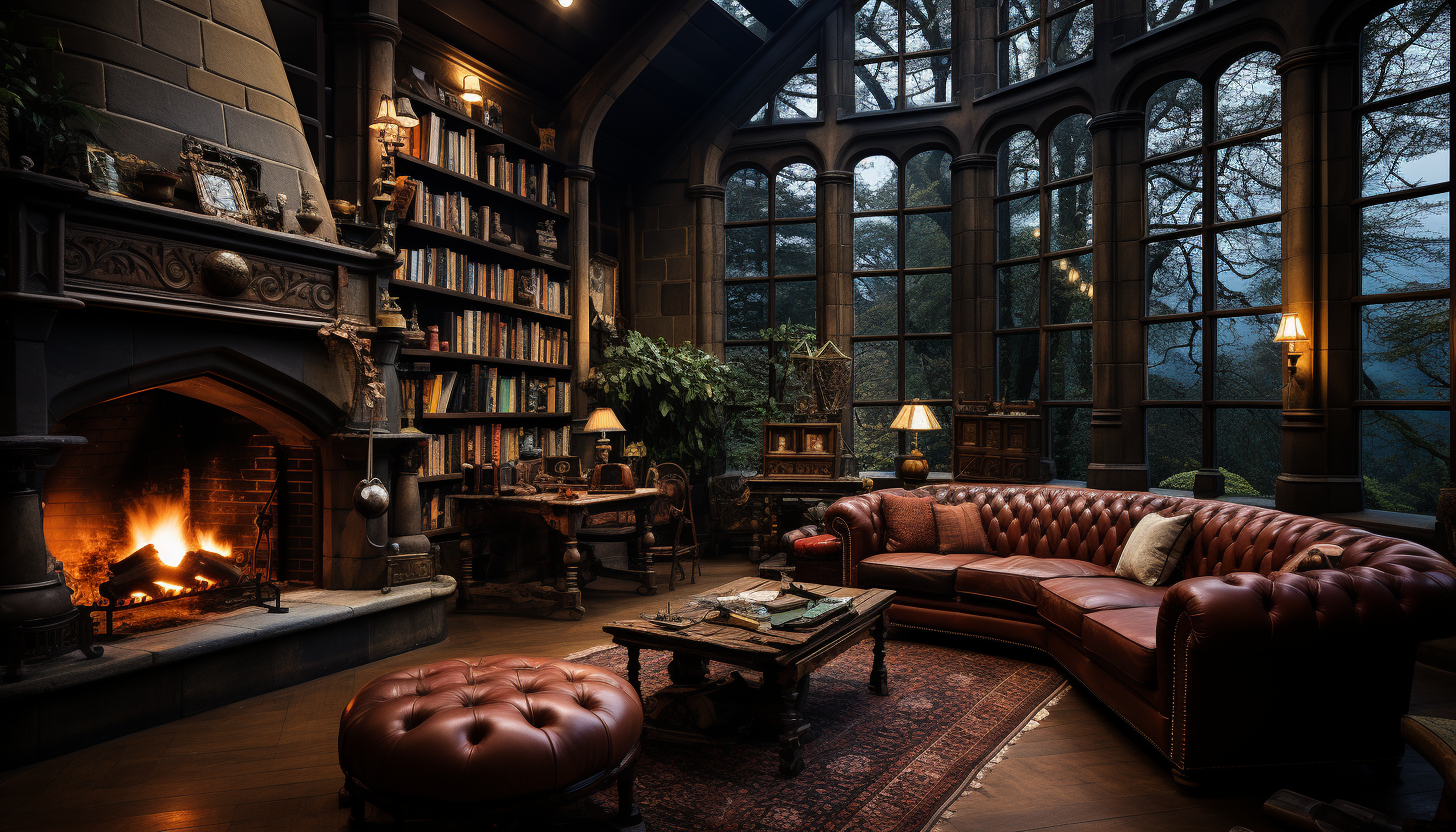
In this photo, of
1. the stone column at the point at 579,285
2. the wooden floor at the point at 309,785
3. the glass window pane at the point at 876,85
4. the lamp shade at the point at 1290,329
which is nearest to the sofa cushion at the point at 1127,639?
the wooden floor at the point at 309,785

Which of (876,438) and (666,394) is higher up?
(666,394)

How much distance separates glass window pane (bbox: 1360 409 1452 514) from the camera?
485 cm

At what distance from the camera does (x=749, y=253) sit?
316 inches

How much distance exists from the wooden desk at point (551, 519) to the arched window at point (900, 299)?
2.95 m

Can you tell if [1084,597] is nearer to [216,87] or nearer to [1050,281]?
[1050,281]

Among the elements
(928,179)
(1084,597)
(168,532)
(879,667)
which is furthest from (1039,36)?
(168,532)

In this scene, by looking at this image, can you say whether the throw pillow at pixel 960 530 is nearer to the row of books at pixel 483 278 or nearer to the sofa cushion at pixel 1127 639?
the sofa cushion at pixel 1127 639

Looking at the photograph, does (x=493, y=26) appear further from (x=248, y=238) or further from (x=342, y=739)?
(x=342, y=739)

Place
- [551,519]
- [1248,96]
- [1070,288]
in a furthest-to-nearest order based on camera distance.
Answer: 1. [1070,288]
2. [1248,96]
3. [551,519]

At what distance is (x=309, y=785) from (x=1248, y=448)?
599 cm

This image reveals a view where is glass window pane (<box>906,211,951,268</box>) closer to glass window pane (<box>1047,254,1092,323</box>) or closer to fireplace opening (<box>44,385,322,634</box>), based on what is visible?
glass window pane (<box>1047,254,1092,323</box>)

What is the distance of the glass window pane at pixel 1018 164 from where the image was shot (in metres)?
7.12

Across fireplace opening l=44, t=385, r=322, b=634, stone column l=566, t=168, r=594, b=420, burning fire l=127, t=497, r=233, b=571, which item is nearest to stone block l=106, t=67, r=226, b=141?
fireplace opening l=44, t=385, r=322, b=634

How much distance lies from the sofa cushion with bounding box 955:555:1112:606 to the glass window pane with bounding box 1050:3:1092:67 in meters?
4.23
